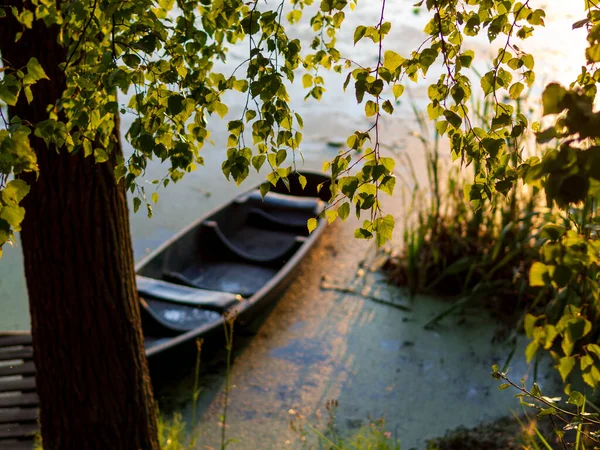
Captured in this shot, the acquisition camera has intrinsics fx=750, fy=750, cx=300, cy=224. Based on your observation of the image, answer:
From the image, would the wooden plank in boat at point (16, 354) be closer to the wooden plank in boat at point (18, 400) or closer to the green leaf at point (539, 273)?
the wooden plank in boat at point (18, 400)

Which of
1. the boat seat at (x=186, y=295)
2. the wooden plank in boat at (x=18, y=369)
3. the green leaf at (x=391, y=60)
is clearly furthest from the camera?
the boat seat at (x=186, y=295)

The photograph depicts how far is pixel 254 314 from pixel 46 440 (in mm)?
1704

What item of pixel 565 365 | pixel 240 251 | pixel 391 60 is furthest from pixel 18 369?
pixel 565 365

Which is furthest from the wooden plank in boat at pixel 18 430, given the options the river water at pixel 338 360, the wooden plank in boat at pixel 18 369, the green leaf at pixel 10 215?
the green leaf at pixel 10 215

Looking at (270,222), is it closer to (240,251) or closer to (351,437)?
(240,251)

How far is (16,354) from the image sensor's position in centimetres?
350

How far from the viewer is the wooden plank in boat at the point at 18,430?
301cm

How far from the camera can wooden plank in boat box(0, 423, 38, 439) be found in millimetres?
3010

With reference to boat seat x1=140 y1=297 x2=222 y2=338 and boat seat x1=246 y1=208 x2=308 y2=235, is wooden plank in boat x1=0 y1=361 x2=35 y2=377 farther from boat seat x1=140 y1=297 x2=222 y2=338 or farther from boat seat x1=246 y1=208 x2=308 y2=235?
boat seat x1=246 y1=208 x2=308 y2=235

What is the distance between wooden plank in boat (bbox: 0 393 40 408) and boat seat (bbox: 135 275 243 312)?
958 millimetres

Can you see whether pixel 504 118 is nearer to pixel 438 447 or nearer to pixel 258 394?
pixel 438 447

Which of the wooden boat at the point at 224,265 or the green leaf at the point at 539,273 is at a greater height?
the green leaf at the point at 539,273

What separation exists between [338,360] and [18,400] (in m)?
1.72

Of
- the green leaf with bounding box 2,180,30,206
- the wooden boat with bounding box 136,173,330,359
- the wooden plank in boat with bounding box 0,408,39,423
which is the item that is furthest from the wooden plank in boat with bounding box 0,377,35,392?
the green leaf with bounding box 2,180,30,206
